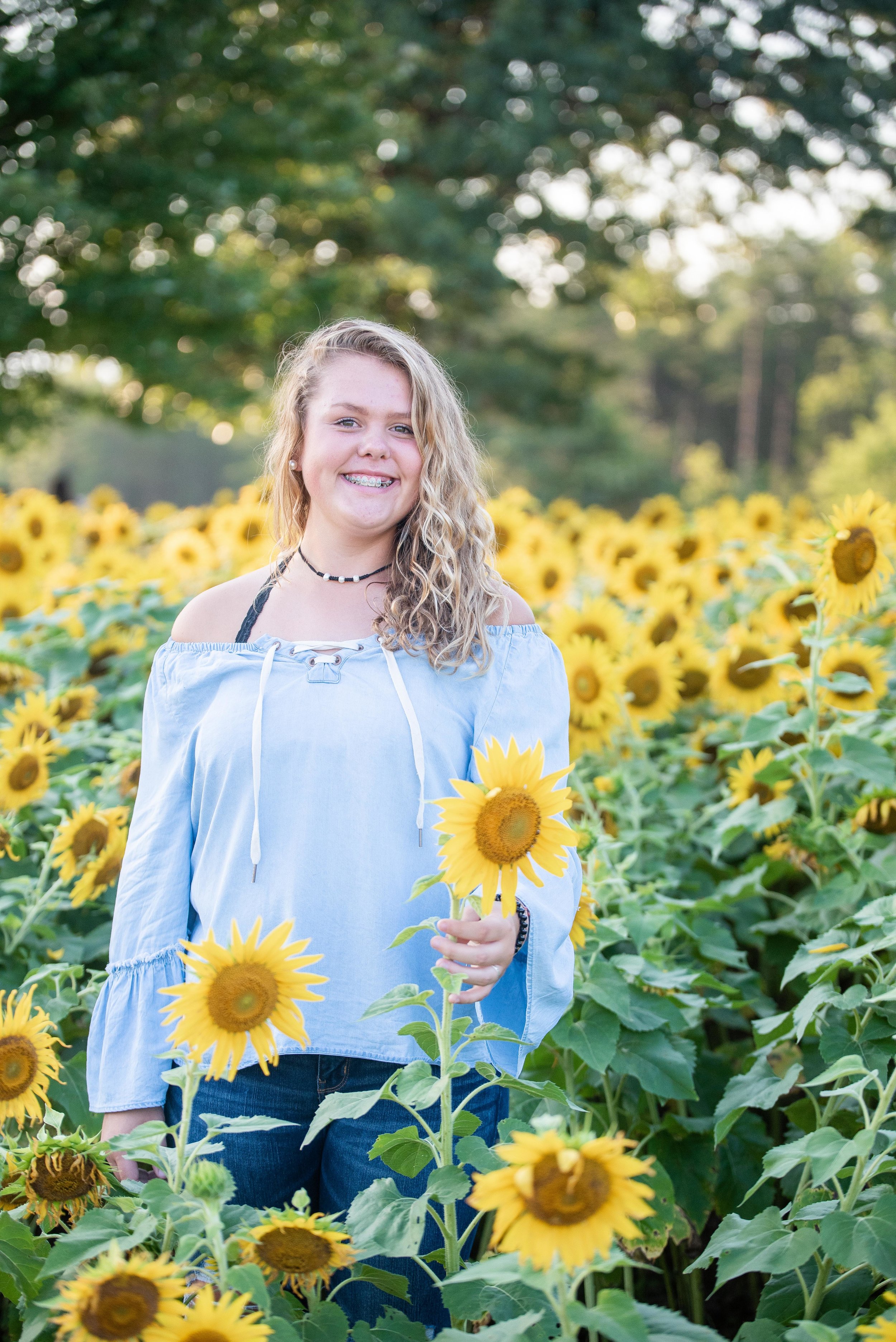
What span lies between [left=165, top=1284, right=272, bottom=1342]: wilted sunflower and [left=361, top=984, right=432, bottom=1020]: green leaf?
0.39 meters

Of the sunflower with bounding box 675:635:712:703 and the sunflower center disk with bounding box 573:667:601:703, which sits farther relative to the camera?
the sunflower with bounding box 675:635:712:703

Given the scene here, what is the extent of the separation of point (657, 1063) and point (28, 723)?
1.83 m

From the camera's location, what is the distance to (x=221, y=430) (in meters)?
5.51

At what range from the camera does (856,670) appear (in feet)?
10.6

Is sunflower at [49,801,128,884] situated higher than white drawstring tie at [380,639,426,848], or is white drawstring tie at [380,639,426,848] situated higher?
white drawstring tie at [380,639,426,848]

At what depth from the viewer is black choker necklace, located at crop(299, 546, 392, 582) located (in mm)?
2246

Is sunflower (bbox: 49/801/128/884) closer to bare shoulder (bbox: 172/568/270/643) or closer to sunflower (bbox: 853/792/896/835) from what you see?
bare shoulder (bbox: 172/568/270/643)

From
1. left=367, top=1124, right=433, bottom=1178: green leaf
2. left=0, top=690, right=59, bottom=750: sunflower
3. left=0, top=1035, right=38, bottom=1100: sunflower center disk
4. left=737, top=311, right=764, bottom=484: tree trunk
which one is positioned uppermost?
left=737, top=311, right=764, bottom=484: tree trunk

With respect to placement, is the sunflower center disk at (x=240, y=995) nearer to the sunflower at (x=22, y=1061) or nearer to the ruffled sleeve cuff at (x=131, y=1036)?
the sunflower at (x=22, y=1061)

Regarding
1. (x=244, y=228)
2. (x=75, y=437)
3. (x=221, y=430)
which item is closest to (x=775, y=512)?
(x=221, y=430)

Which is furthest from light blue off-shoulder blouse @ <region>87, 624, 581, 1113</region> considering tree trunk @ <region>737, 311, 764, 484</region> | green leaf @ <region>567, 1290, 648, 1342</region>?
tree trunk @ <region>737, 311, 764, 484</region>

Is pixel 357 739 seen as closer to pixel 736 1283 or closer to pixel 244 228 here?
pixel 736 1283

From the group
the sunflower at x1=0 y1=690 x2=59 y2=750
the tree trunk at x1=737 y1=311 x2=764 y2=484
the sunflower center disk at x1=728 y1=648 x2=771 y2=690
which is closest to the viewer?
the sunflower at x1=0 y1=690 x2=59 y2=750

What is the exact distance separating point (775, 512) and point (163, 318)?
358 inches
